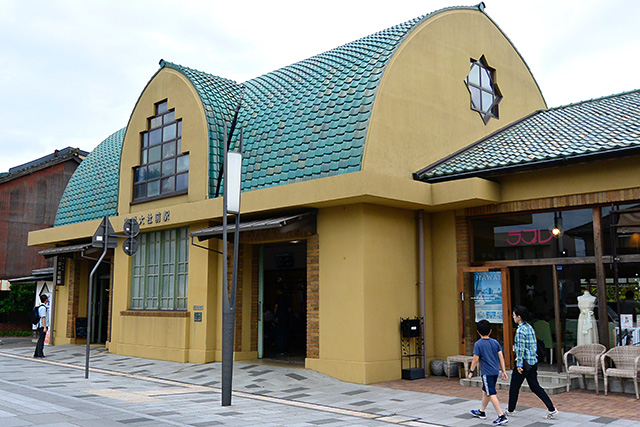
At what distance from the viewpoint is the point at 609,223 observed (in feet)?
37.1

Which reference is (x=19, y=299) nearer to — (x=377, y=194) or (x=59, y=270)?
(x=59, y=270)

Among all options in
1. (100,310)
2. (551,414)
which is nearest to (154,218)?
(100,310)

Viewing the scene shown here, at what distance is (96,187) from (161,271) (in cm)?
567

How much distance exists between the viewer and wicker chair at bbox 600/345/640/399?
9.90 metres

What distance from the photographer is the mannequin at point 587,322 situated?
11.3 metres

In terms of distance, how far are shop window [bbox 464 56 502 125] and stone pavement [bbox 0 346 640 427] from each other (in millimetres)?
8116

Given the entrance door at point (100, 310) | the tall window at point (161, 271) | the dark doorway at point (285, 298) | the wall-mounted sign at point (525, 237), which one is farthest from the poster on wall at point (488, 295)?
the entrance door at point (100, 310)

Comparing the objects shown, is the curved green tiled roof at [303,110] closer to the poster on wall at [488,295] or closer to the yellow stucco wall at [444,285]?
the yellow stucco wall at [444,285]

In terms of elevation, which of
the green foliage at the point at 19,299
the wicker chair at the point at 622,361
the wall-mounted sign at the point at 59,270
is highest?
the wall-mounted sign at the point at 59,270

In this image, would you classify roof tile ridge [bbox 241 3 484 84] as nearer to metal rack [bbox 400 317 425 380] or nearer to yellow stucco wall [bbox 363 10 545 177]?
yellow stucco wall [bbox 363 10 545 177]

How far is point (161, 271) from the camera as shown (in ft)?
54.4

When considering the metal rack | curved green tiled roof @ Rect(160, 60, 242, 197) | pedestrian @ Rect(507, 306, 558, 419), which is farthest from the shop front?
curved green tiled roof @ Rect(160, 60, 242, 197)

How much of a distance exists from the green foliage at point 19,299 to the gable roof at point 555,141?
2159 cm

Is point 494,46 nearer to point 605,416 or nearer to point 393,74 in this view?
point 393,74
